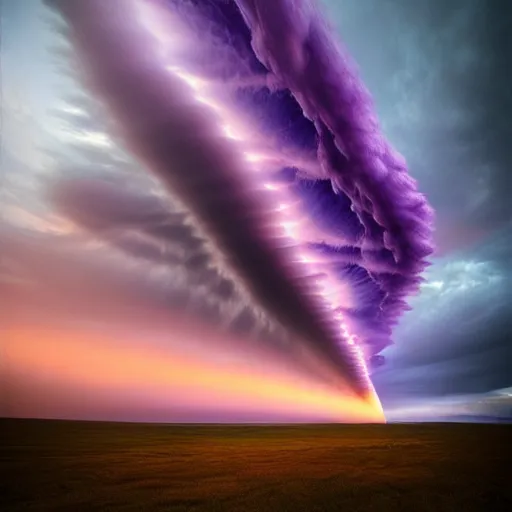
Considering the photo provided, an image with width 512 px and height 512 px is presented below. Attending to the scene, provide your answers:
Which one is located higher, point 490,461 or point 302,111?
point 302,111

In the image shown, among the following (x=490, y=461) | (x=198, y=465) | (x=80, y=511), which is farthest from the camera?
(x=490, y=461)

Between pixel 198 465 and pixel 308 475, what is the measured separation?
20.0 feet

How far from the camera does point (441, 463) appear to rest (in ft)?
67.2

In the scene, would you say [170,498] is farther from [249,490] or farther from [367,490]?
[367,490]

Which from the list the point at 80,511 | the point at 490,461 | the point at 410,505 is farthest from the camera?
the point at 490,461

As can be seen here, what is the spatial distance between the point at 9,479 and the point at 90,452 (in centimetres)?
1100

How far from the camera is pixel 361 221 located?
2131 centimetres

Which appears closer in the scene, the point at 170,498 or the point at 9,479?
the point at 170,498

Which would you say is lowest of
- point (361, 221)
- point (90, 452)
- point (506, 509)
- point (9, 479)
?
point (506, 509)

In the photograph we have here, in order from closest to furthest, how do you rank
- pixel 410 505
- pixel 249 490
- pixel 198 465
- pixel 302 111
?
pixel 410 505, pixel 249 490, pixel 302 111, pixel 198 465

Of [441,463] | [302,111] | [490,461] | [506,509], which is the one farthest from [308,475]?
[302,111]

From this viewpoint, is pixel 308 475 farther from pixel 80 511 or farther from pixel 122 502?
pixel 80 511

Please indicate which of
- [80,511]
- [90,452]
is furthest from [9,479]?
[90,452]

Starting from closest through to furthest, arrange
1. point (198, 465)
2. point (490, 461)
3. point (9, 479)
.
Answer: point (9, 479) < point (198, 465) < point (490, 461)
